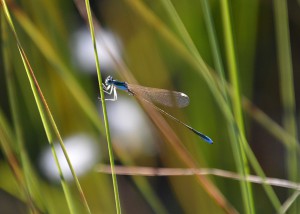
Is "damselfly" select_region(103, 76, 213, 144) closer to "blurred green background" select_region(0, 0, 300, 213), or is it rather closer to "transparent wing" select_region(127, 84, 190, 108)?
"transparent wing" select_region(127, 84, 190, 108)

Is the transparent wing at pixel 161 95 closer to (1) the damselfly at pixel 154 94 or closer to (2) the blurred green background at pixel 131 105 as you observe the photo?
(1) the damselfly at pixel 154 94

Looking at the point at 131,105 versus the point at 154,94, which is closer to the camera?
the point at 154,94

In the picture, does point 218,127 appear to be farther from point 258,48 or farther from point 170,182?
point 258,48

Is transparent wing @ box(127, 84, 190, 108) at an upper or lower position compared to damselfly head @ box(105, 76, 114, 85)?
lower

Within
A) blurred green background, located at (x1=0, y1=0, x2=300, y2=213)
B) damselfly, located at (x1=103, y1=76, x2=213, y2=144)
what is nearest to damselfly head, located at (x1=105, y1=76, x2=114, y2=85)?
damselfly, located at (x1=103, y1=76, x2=213, y2=144)

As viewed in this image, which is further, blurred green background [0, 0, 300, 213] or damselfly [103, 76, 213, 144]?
blurred green background [0, 0, 300, 213]

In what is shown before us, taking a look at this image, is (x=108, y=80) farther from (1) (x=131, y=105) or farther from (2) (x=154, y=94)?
(1) (x=131, y=105)

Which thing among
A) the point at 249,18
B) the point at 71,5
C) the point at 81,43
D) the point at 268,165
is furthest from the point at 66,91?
the point at 268,165

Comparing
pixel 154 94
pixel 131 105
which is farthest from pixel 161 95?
pixel 131 105

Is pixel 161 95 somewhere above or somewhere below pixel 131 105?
below

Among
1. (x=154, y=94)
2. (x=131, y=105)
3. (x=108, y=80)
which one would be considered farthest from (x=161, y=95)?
(x=131, y=105)
